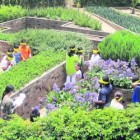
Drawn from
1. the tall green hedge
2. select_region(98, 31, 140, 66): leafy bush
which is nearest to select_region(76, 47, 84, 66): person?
select_region(98, 31, 140, 66): leafy bush

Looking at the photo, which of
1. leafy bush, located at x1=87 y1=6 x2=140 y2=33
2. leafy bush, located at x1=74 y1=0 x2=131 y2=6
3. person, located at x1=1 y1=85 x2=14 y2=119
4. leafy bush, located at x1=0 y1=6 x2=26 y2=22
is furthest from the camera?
leafy bush, located at x1=74 y1=0 x2=131 y2=6

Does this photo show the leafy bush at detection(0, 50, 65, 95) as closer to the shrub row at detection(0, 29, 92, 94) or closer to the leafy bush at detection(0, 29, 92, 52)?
the shrub row at detection(0, 29, 92, 94)

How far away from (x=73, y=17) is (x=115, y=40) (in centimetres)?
617

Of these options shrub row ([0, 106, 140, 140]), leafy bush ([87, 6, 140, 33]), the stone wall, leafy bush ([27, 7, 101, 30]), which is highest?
leafy bush ([27, 7, 101, 30])

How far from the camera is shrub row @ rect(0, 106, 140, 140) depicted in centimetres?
707

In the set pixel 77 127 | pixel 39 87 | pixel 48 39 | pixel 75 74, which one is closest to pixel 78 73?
pixel 75 74

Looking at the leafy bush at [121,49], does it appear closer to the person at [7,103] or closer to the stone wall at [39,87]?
the stone wall at [39,87]

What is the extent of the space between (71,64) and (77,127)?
5.23 m

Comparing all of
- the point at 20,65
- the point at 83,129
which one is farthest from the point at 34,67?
the point at 83,129

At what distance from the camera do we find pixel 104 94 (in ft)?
33.6

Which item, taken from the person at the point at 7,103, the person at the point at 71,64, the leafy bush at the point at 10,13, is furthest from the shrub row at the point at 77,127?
the leafy bush at the point at 10,13

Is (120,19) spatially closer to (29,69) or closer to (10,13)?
(10,13)

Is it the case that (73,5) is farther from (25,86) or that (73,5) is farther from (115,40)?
(25,86)

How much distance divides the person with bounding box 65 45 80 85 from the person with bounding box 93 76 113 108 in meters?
1.95
